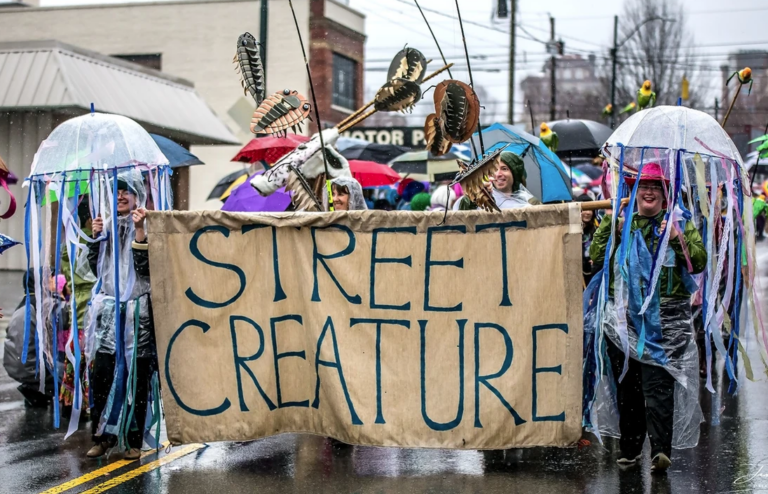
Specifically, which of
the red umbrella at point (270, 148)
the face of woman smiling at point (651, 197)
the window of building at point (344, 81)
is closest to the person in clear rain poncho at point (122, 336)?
the face of woman smiling at point (651, 197)

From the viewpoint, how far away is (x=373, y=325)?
5688mm

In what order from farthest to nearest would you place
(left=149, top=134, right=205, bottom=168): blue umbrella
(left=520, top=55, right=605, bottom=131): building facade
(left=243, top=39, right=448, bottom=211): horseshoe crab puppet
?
(left=520, top=55, right=605, bottom=131): building facade < (left=149, top=134, right=205, bottom=168): blue umbrella < (left=243, top=39, right=448, bottom=211): horseshoe crab puppet

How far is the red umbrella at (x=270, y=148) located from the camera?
11273 millimetres

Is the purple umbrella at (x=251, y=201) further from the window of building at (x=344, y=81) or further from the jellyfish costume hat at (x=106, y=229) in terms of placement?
the window of building at (x=344, y=81)

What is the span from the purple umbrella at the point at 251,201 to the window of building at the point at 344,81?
24225mm

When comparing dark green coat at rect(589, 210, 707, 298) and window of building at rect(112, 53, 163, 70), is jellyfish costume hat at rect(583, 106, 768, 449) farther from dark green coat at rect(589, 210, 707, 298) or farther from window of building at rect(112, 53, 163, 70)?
window of building at rect(112, 53, 163, 70)

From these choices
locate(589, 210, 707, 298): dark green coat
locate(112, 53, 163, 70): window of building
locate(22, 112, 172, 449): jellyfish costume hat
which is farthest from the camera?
locate(112, 53, 163, 70): window of building

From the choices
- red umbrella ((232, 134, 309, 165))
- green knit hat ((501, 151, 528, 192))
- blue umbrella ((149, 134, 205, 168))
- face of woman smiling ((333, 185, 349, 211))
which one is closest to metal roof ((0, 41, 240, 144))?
red umbrella ((232, 134, 309, 165))

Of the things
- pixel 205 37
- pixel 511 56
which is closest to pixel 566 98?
pixel 511 56


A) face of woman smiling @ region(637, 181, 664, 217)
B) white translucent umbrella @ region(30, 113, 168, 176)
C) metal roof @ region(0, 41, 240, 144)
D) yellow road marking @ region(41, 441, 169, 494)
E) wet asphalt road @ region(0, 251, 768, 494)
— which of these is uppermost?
metal roof @ region(0, 41, 240, 144)

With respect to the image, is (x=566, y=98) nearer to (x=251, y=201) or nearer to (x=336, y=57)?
(x=336, y=57)

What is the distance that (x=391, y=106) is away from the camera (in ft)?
19.4

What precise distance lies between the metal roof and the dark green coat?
1276cm

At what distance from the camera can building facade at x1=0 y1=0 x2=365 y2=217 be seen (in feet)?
98.6
